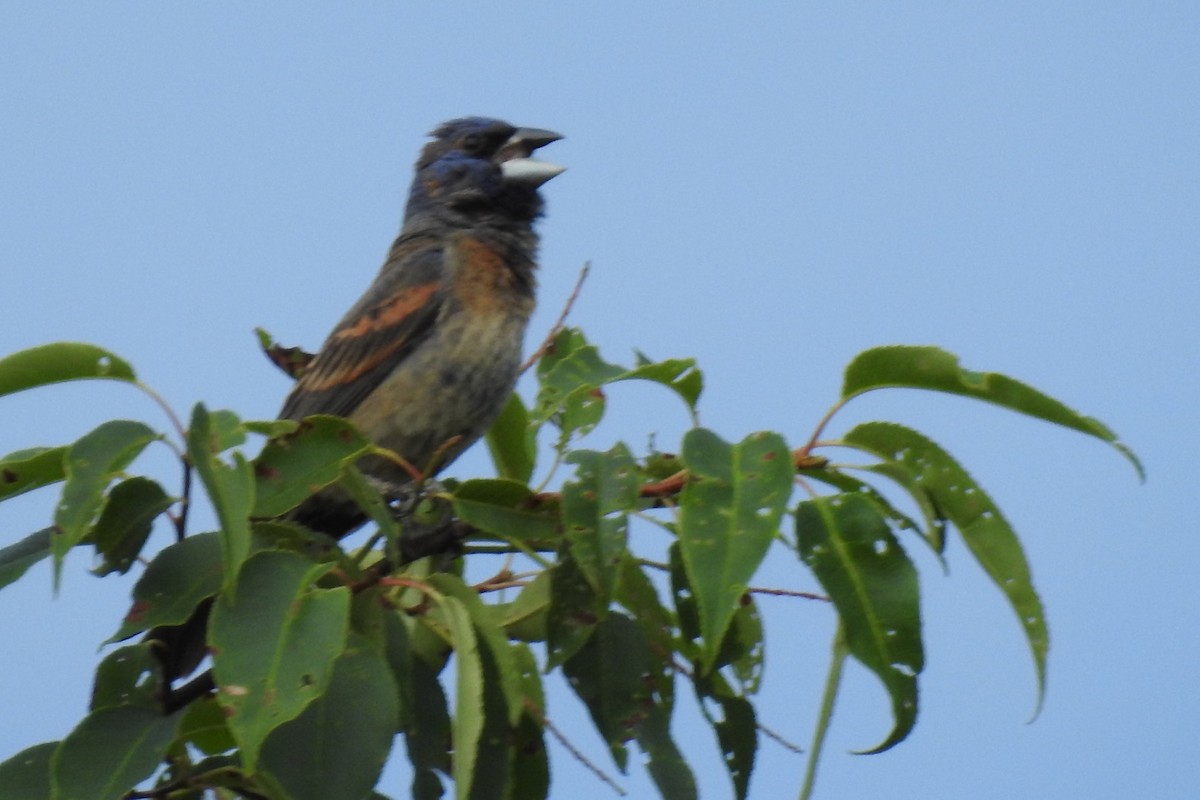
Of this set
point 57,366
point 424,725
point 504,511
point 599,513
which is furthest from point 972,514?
point 57,366

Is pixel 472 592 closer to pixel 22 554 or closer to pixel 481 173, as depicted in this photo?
pixel 22 554

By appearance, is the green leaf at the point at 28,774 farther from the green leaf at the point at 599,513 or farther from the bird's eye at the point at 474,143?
the bird's eye at the point at 474,143

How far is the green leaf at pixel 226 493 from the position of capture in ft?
6.59

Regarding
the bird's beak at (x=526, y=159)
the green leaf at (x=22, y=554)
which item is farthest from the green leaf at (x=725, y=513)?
the bird's beak at (x=526, y=159)

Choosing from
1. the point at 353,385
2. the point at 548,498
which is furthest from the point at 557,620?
the point at 353,385

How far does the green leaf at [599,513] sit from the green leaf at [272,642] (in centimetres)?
36

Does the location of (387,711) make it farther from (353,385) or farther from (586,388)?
(353,385)

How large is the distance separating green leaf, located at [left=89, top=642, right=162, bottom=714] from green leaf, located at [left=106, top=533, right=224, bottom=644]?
27cm

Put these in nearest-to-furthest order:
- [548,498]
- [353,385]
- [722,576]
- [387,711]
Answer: [722,576]
[387,711]
[548,498]
[353,385]

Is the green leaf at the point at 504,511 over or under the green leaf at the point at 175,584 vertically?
over

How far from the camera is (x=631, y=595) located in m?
2.65

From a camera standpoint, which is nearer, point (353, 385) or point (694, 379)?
point (694, 379)

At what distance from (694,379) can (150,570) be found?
3.17 ft

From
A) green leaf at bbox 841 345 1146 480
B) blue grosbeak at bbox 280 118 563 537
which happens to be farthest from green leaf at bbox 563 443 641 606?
blue grosbeak at bbox 280 118 563 537
